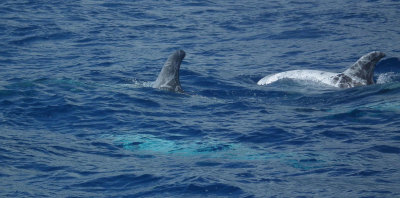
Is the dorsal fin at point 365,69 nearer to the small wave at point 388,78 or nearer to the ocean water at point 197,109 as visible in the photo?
the ocean water at point 197,109

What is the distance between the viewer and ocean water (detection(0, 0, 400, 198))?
1176 centimetres

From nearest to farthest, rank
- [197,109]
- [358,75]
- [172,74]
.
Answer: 1. [197,109]
2. [172,74]
3. [358,75]

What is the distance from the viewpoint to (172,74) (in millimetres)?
18203

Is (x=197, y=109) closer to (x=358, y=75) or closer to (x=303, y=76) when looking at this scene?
(x=303, y=76)

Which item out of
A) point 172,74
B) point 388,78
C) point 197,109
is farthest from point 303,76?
point 197,109

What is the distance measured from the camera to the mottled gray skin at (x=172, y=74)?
18.1 m

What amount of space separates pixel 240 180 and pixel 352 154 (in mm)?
2540

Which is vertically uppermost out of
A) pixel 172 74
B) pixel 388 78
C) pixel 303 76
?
pixel 172 74

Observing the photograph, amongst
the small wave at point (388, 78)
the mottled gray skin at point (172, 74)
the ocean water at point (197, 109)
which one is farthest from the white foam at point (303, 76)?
the mottled gray skin at point (172, 74)

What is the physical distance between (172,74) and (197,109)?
1.74 meters

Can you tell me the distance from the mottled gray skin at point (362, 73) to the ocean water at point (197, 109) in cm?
54

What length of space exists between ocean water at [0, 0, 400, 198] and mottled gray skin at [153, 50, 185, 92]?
0.32 meters

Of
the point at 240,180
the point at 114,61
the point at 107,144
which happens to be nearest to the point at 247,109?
the point at 107,144

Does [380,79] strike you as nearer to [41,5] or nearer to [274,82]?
[274,82]
